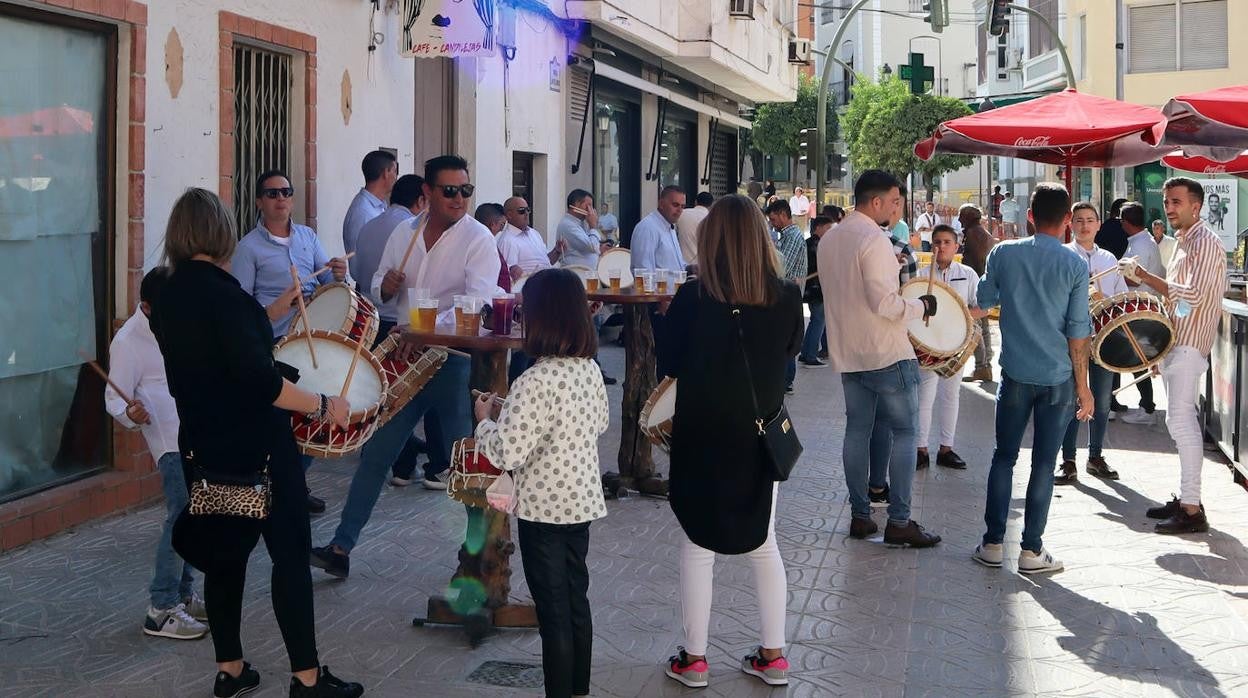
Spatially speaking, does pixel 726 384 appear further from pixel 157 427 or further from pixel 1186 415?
pixel 1186 415

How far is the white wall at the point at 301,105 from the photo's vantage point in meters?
8.17

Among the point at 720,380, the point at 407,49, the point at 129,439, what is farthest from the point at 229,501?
the point at 407,49

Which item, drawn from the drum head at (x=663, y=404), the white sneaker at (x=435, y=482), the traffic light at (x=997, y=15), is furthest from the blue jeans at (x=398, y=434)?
the traffic light at (x=997, y=15)

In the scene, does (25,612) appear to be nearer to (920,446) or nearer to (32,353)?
(32,353)

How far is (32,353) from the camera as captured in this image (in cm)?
740

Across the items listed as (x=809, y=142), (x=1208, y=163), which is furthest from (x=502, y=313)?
(x=809, y=142)

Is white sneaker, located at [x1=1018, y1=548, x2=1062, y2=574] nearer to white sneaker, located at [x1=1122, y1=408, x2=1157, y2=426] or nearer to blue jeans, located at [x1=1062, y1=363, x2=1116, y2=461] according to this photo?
blue jeans, located at [x1=1062, y1=363, x2=1116, y2=461]

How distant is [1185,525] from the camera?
7.75m

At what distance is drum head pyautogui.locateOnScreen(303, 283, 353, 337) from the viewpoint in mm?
5777

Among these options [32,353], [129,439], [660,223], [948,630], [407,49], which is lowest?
[948,630]

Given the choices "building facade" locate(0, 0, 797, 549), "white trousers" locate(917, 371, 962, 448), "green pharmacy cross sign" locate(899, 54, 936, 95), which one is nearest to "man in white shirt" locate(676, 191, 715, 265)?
"building facade" locate(0, 0, 797, 549)

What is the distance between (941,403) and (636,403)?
2.58 meters

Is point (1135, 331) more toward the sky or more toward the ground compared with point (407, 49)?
more toward the ground

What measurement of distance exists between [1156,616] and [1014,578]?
2.57 feet
